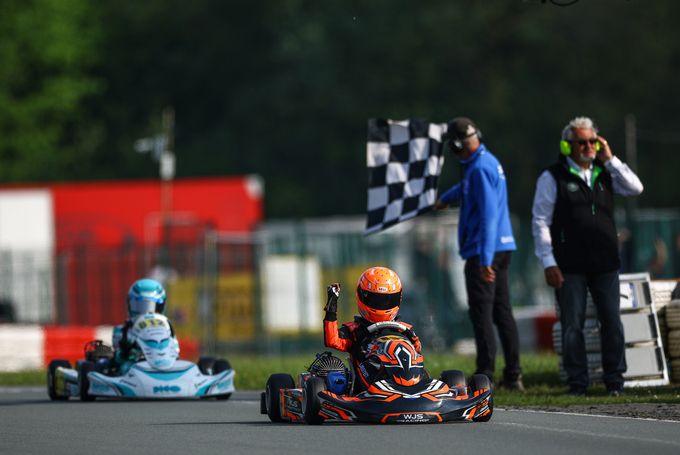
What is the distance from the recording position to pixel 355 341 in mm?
8734

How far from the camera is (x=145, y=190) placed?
26328 millimetres

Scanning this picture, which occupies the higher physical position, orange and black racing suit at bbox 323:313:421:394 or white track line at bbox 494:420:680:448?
orange and black racing suit at bbox 323:313:421:394

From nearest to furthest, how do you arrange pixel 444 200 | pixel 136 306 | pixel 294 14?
pixel 444 200, pixel 136 306, pixel 294 14

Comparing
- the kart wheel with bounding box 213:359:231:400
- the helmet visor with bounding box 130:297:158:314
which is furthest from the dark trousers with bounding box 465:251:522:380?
the helmet visor with bounding box 130:297:158:314

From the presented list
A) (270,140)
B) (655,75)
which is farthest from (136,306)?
(270,140)

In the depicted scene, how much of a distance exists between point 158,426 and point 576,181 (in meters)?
3.27

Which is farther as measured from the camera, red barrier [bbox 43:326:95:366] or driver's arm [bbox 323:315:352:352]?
red barrier [bbox 43:326:95:366]

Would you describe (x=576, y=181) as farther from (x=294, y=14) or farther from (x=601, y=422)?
(x=294, y=14)

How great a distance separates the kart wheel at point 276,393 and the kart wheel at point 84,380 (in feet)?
9.64

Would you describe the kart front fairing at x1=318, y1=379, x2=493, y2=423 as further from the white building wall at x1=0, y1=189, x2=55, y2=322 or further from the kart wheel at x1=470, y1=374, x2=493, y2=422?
the white building wall at x1=0, y1=189, x2=55, y2=322

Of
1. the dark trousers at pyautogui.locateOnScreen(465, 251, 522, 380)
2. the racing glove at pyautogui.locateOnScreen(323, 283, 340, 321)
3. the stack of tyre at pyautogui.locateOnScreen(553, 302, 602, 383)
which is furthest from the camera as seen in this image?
the stack of tyre at pyautogui.locateOnScreen(553, 302, 602, 383)

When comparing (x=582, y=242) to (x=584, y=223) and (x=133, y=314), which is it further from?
(x=133, y=314)

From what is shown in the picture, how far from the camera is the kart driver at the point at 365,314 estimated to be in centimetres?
862

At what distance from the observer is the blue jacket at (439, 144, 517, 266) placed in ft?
34.5
